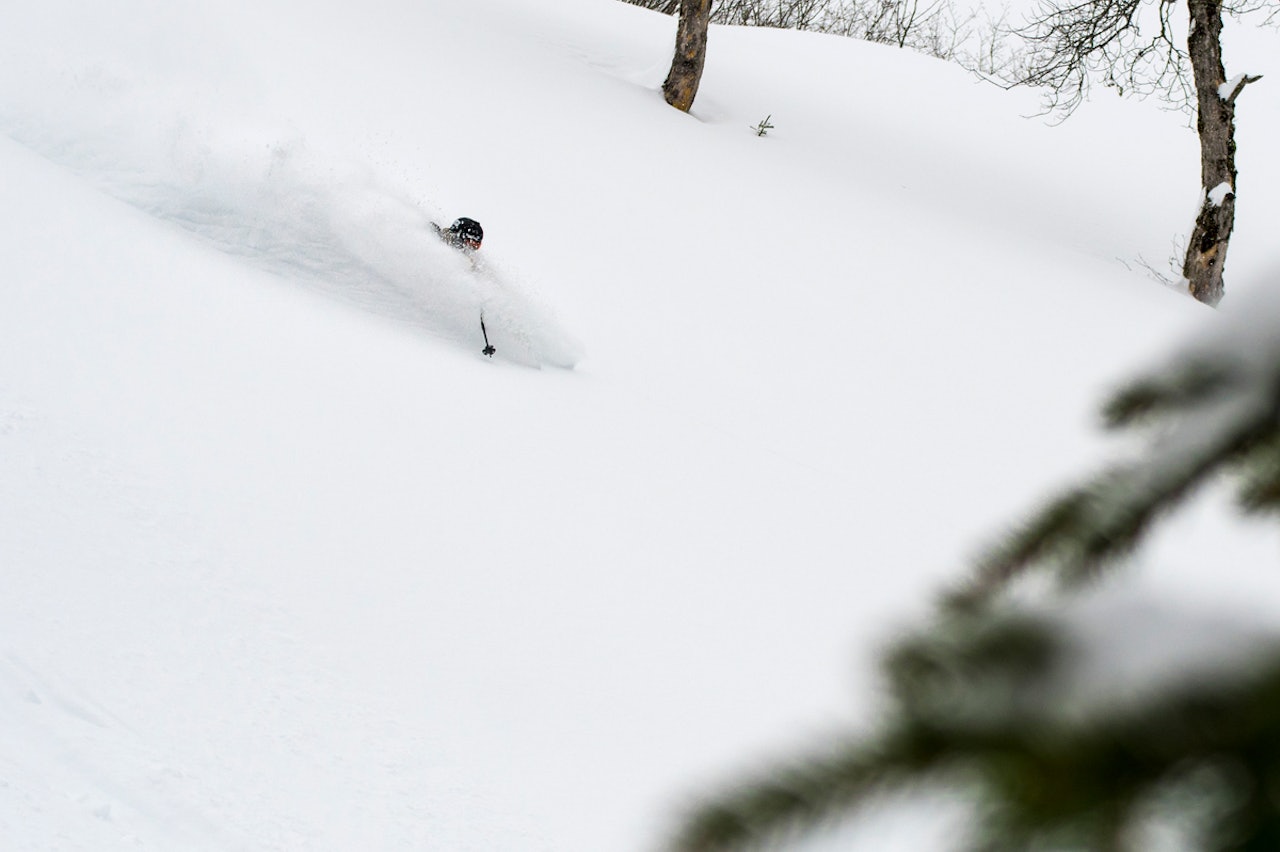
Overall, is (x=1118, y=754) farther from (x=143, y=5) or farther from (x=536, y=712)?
(x=143, y=5)

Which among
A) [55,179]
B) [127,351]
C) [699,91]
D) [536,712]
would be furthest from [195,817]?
[699,91]

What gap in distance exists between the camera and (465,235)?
8.71 metres

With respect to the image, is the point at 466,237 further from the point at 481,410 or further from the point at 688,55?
the point at 688,55

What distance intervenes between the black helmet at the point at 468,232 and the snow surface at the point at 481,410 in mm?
202

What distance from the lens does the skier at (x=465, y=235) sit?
28.6 feet

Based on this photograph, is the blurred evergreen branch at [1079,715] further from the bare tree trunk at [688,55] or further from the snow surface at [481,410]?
the bare tree trunk at [688,55]

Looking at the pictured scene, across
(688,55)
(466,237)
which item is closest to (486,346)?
(466,237)

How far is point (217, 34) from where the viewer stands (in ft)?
36.3

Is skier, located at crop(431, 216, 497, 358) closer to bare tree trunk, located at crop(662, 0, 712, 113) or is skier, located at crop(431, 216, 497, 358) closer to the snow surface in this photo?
the snow surface

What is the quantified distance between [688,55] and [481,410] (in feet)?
23.8

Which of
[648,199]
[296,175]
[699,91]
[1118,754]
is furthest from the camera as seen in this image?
[699,91]

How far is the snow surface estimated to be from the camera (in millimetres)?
4117

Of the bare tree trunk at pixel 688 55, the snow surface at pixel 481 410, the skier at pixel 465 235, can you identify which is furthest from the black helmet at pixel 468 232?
the bare tree trunk at pixel 688 55

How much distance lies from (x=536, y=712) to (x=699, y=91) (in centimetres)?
1110
